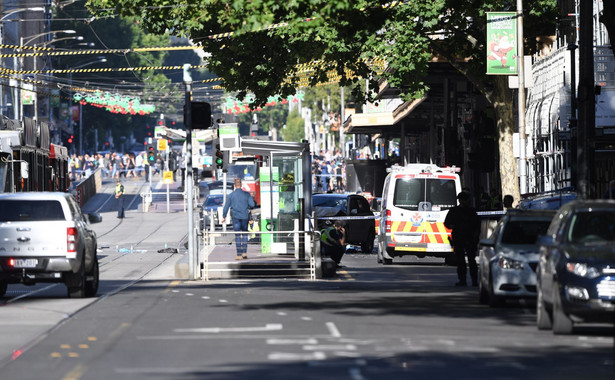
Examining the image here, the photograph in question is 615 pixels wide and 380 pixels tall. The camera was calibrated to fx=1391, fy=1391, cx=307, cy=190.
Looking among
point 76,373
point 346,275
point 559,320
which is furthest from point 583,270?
point 346,275

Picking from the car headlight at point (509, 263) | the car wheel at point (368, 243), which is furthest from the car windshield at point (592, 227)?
the car wheel at point (368, 243)

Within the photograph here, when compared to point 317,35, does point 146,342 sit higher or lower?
lower

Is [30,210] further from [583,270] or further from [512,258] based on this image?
[583,270]

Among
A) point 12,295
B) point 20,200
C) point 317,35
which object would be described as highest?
point 317,35

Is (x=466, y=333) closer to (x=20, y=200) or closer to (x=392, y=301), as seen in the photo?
(x=392, y=301)

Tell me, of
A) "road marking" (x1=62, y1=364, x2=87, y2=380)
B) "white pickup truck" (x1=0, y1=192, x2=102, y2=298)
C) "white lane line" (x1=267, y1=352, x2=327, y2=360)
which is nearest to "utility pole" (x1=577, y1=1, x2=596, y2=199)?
"white pickup truck" (x1=0, y1=192, x2=102, y2=298)

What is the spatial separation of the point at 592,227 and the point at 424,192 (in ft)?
58.0

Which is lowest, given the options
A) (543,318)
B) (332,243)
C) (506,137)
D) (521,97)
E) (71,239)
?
(543,318)

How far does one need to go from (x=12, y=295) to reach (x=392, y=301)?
715 centimetres

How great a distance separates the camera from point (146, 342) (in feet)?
49.4

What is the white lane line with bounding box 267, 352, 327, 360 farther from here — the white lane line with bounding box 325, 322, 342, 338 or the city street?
the white lane line with bounding box 325, 322, 342, 338

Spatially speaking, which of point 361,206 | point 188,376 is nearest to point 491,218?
point 361,206

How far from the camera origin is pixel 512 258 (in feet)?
64.4

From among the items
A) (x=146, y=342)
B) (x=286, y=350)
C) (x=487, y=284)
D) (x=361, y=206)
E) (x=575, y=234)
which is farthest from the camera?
(x=361, y=206)
